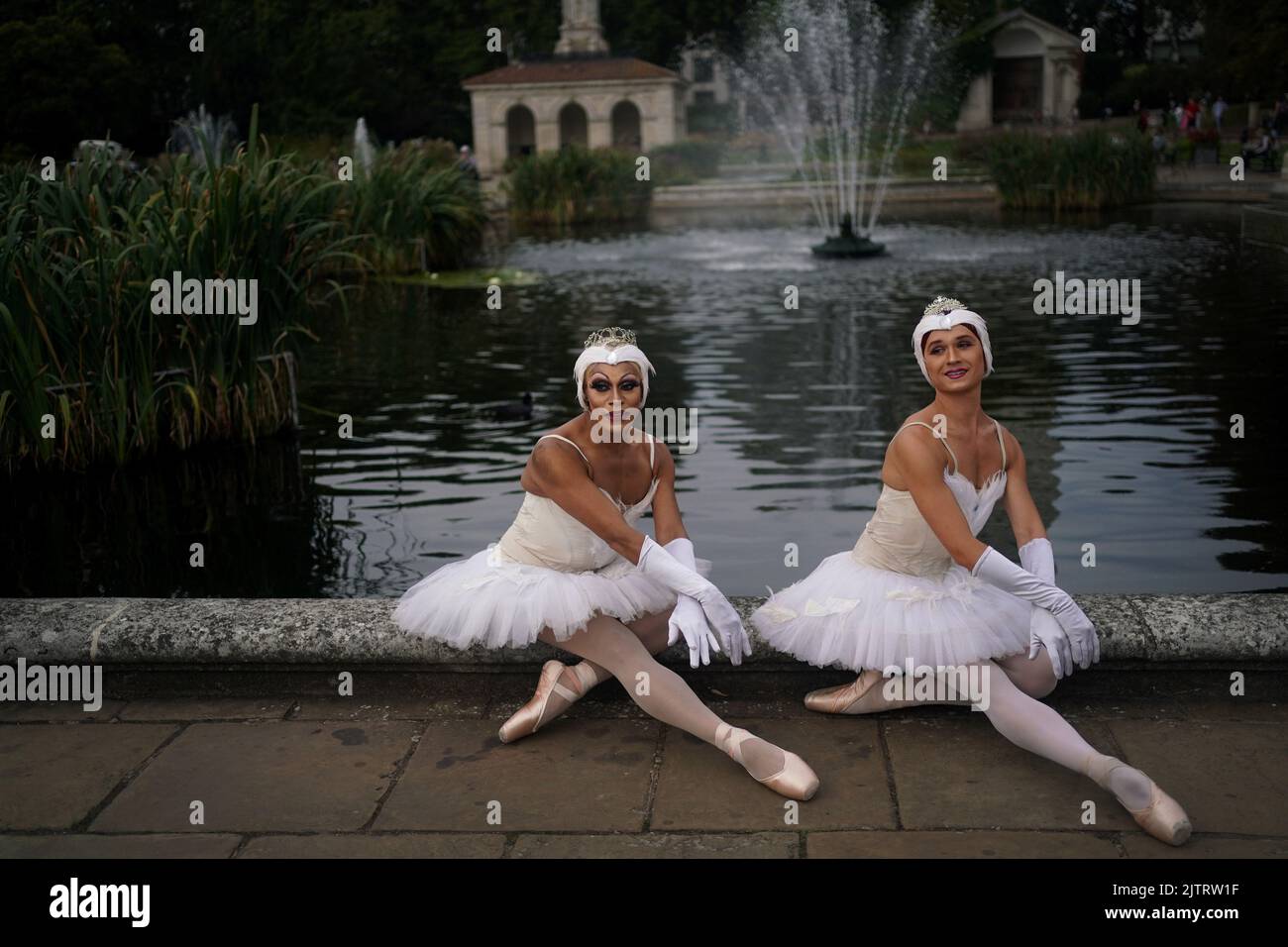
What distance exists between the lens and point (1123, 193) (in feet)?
94.2

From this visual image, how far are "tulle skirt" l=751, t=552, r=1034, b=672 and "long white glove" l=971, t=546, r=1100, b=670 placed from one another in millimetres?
93

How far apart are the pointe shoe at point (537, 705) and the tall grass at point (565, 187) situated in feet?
91.2

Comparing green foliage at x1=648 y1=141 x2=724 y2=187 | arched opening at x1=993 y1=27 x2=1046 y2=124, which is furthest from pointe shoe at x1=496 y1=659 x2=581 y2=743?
arched opening at x1=993 y1=27 x2=1046 y2=124

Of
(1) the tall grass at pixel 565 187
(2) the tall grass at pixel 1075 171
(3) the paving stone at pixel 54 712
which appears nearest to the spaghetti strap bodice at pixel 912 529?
(3) the paving stone at pixel 54 712

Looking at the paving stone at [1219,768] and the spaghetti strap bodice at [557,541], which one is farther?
the spaghetti strap bodice at [557,541]

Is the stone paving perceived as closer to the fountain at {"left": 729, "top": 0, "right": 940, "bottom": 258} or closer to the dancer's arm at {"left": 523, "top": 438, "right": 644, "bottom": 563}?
the dancer's arm at {"left": 523, "top": 438, "right": 644, "bottom": 563}

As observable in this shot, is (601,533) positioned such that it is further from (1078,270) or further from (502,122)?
(502,122)

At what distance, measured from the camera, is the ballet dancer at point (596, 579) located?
13.8 ft

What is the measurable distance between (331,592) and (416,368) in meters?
6.50

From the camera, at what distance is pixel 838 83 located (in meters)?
49.6

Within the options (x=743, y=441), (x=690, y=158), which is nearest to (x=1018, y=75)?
(x=690, y=158)

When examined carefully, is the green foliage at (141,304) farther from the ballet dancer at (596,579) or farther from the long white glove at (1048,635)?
the long white glove at (1048,635)

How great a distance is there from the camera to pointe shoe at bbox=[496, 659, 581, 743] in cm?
421
